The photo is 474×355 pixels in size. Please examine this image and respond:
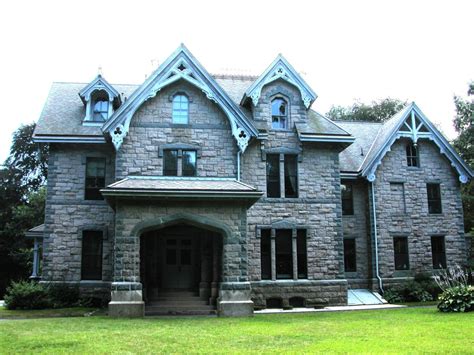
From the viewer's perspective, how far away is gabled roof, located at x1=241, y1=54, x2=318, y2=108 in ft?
74.2

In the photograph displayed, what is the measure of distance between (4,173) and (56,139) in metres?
26.6

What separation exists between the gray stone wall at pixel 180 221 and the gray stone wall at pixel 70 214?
5.09m

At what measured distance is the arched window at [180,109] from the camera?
70.7 ft

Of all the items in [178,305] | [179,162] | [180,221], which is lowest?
[178,305]

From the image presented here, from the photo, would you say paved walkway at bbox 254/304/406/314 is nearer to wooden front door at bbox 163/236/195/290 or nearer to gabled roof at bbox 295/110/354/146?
wooden front door at bbox 163/236/195/290

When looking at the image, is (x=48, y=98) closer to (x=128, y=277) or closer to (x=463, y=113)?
(x=128, y=277)

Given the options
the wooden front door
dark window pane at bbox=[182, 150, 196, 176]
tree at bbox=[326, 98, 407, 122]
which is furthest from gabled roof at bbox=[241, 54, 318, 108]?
tree at bbox=[326, 98, 407, 122]

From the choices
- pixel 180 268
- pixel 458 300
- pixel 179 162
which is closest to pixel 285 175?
pixel 179 162

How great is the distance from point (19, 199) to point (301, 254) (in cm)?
3218

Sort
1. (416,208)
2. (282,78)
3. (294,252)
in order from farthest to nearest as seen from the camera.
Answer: (416,208) < (282,78) < (294,252)

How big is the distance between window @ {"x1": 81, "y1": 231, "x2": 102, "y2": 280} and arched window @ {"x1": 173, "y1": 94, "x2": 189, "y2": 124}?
601 centimetres

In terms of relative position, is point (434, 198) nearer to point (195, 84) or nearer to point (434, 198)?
point (434, 198)

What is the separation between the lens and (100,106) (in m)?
Result: 23.4

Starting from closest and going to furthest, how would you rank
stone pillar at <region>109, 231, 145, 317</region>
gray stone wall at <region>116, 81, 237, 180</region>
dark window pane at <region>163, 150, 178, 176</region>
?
stone pillar at <region>109, 231, 145, 317</region>
gray stone wall at <region>116, 81, 237, 180</region>
dark window pane at <region>163, 150, 178, 176</region>
